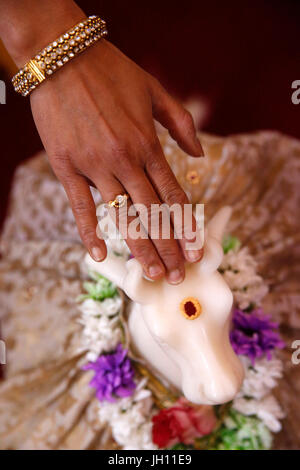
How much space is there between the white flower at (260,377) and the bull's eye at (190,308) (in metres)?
0.31

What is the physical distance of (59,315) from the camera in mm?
970

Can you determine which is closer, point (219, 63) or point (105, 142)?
point (105, 142)

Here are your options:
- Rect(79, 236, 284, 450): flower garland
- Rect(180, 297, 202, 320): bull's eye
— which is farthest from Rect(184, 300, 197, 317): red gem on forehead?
Rect(79, 236, 284, 450): flower garland

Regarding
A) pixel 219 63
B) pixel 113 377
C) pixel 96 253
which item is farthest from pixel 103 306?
pixel 219 63

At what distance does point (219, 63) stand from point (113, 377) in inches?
56.0

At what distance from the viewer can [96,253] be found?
23.6 inches

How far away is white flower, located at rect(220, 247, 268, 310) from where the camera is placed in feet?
2.70

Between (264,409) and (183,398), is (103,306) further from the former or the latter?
(264,409)

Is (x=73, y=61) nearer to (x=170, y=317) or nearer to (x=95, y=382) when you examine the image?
(x=170, y=317)

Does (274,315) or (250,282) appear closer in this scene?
(250,282)

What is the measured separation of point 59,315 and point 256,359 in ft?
1.49

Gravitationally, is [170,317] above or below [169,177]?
below

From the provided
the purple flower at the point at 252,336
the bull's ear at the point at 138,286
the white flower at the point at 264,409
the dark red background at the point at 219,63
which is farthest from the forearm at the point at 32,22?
the dark red background at the point at 219,63
